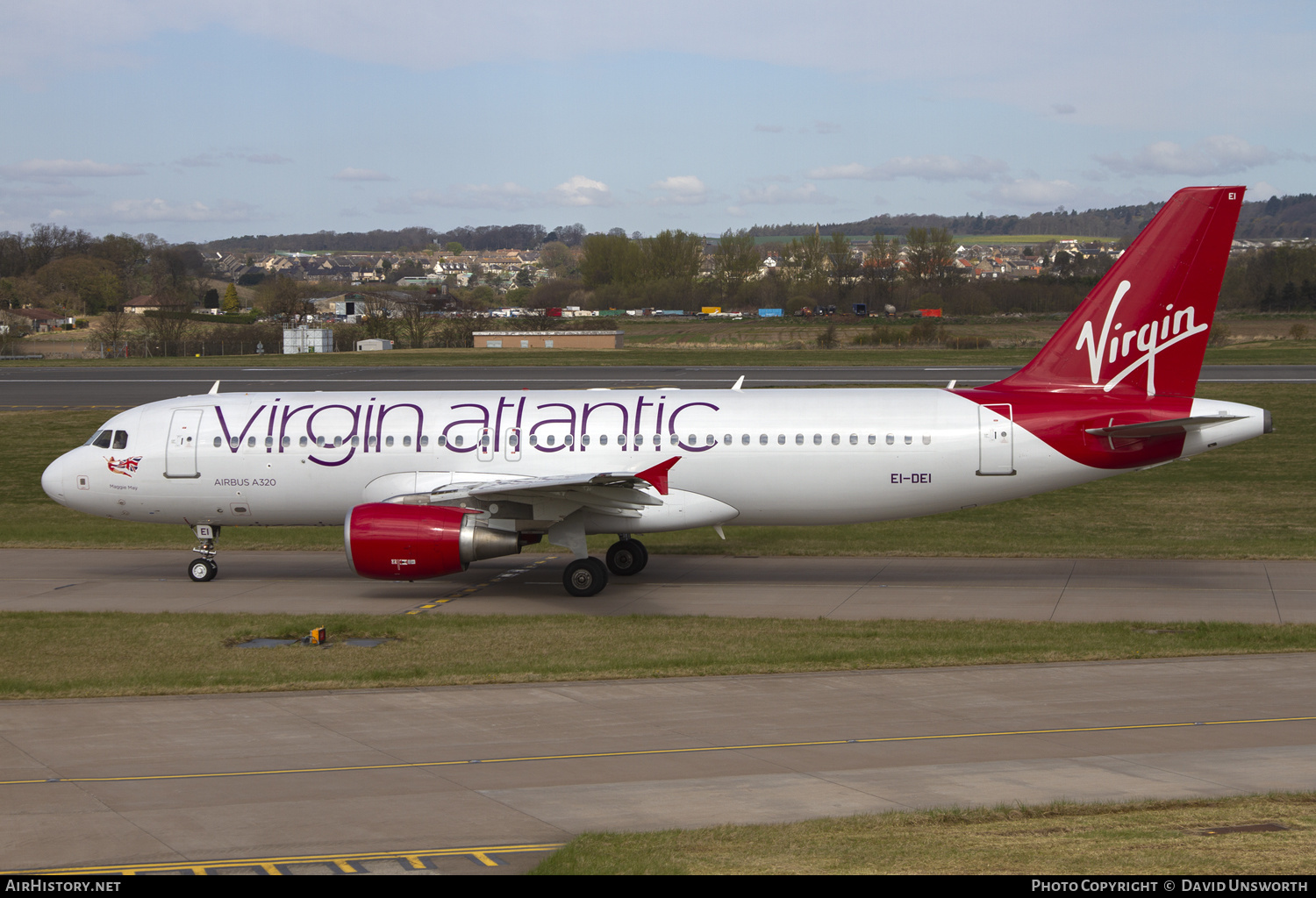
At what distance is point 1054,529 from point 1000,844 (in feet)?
77.7

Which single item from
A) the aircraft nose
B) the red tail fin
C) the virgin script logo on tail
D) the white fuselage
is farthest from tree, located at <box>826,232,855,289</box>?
the aircraft nose

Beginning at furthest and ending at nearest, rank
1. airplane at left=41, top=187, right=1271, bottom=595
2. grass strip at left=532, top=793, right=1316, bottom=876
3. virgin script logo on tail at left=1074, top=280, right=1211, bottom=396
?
virgin script logo on tail at left=1074, top=280, right=1211, bottom=396, airplane at left=41, top=187, right=1271, bottom=595, grass strip at left=532, top=793, right=1316, bottom=876

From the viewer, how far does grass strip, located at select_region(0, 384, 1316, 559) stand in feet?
98.0

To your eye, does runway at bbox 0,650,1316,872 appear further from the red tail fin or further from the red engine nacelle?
the red tail fin

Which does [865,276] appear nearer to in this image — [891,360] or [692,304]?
[692,304]

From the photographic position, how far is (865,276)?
15275 centimetres

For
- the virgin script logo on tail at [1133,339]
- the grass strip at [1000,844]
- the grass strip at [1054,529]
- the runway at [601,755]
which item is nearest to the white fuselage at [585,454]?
the virgin script logo on tail at [1133,339]

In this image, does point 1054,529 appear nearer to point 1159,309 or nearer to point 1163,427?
point 1163,427

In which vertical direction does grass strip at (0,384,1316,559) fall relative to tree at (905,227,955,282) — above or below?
below

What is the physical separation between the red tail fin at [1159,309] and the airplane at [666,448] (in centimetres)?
4

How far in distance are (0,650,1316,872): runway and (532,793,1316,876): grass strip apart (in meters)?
0.54

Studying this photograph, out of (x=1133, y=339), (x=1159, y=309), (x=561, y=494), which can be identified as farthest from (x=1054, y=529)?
(x=561, y=494)

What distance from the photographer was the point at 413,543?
23141 millimetres

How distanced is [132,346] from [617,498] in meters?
92.3
